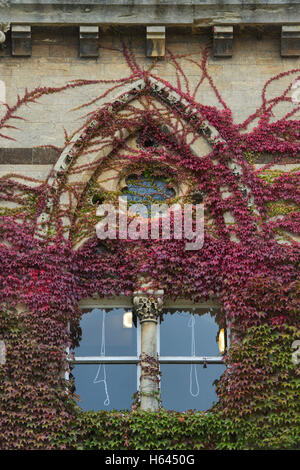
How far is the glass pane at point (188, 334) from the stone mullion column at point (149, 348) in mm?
263

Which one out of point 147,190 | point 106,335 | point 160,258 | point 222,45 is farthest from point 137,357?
point 222,45

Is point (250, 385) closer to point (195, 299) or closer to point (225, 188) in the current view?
point (195, 299)

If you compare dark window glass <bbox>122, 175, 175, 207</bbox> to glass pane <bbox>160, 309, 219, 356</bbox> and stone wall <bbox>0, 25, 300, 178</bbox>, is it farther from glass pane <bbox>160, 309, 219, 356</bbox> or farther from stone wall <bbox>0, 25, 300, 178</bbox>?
glass pane <bbox>160, 309, 219, 356</bbox>

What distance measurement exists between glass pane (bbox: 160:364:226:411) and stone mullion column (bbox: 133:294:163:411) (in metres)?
0.26

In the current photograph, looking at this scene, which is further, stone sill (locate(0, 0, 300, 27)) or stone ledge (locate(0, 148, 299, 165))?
stone sill (locate(0, 0, 300, 27))

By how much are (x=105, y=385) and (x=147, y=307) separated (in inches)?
51.1

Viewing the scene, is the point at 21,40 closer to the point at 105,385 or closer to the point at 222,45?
the point at 222,45

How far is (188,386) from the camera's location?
15.3m

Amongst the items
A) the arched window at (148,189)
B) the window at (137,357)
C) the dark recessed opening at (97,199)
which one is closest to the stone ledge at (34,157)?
the dark recessed opening at (97,199)

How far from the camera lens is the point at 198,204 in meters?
16.2

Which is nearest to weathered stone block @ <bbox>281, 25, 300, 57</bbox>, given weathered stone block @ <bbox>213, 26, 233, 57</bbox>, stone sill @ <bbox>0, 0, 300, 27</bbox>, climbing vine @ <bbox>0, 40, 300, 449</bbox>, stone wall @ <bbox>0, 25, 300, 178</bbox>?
stone wall @ <bbox>0, 25, 300, 178</bbox>

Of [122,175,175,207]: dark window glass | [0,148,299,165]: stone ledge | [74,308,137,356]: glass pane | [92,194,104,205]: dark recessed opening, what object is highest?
[0,148,299,165]: stone ledge

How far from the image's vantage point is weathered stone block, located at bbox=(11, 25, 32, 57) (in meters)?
16.7
